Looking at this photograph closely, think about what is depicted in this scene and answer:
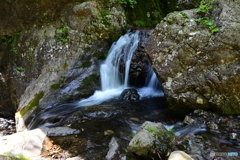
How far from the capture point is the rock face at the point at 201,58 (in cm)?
411

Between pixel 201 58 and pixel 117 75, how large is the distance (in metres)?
3.94

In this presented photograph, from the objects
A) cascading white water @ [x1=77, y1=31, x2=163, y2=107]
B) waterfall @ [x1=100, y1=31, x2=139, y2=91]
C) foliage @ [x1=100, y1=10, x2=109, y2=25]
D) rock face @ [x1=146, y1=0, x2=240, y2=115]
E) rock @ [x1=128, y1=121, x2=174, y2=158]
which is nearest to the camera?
rock @ [x1=128, y1=121, x2=174, y2=158]

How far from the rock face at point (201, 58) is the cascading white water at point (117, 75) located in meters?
2.21

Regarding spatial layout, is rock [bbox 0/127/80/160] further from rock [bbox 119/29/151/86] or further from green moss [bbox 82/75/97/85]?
rock [bbox 119/29/151/86]

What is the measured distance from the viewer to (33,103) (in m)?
6.89

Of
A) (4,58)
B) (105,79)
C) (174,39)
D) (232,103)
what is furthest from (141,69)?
(4,58)

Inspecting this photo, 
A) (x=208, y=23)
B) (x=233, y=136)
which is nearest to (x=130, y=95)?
(x=208, y=23)

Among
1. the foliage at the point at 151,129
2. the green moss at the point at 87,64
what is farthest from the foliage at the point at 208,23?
the green moss at the point at 87,64

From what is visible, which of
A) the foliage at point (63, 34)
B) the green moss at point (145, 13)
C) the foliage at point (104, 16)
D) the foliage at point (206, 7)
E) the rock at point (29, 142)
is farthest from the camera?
the green moss at point (145, 13)

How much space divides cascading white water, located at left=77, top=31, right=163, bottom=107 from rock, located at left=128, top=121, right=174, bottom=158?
11.8ft

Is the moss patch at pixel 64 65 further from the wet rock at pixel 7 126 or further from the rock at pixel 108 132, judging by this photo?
the rock at pixel 108 132

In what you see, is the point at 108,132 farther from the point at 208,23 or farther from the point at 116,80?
the point at 116,80

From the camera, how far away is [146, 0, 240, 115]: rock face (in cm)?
411

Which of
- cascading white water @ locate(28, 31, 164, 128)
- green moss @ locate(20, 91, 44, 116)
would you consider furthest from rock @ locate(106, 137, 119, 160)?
green moss @ locate(20, 91, 44, 116)
